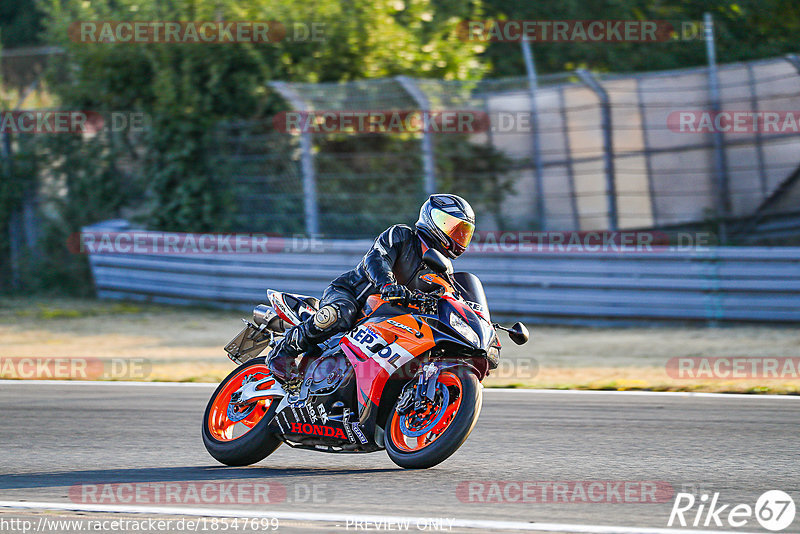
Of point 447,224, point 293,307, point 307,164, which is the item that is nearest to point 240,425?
point 293,307

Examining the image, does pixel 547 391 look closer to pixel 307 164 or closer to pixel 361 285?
pixel 361 285

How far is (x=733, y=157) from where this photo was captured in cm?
1345

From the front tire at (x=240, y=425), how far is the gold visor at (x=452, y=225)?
4.49 feet

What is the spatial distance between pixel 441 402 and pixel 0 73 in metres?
16.2

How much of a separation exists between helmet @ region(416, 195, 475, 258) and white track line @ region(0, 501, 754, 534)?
1617mm

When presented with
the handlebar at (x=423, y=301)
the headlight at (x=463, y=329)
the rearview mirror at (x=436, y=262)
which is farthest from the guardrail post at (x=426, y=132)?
the headlight at (x=463, y=329)

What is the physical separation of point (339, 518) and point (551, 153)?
9669 millimetres

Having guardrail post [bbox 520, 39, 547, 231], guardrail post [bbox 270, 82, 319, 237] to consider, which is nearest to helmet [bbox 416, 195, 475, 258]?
guardrail post [bbox 520, 39, 547, 231]

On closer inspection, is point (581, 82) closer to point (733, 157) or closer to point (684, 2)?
point (733, 157)

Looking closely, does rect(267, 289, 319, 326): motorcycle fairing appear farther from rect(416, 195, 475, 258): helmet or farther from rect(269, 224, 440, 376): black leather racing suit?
rect(416, 195, 475, 258): helmet

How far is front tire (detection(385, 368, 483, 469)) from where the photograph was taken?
533 centimetres

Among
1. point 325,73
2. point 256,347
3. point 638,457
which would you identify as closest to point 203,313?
point 325,73

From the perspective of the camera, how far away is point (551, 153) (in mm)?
13906

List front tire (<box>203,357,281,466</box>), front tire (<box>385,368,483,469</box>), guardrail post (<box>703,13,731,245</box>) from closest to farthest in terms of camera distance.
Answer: front tire (<box>385,368,483,469</box>)
front tire (<box>203,357,281,466</box>)
guardrail post (<box>703,13,731,245</box>)
